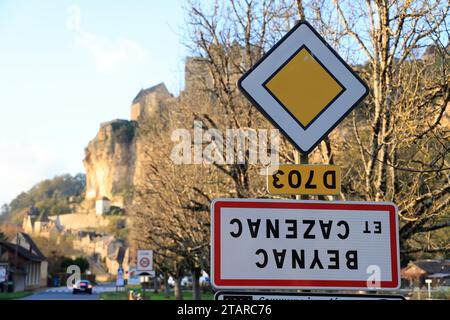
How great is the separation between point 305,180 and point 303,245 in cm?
47

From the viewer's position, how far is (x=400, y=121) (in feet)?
35.8

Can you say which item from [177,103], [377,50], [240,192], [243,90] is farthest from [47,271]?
[243,90]

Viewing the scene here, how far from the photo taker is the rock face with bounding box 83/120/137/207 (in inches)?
7520

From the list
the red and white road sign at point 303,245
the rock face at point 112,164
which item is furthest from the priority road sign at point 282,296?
the rock face at point 112,164

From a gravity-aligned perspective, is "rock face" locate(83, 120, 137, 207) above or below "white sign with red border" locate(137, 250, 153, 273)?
above

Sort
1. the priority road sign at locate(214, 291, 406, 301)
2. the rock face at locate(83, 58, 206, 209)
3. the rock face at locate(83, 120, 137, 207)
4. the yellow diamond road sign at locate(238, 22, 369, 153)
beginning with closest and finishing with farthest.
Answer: the priority road sign at locate(214, 291, 406, 301) → the yellow diamond road sign at locate(238, 22, 369, 153) → the rock face at locate(83, 58, 206, 209) → the rock face at locate(83, 120, 137, 207)

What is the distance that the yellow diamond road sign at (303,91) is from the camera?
3.86 meters

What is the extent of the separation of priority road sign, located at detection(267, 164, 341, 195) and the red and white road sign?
211mm

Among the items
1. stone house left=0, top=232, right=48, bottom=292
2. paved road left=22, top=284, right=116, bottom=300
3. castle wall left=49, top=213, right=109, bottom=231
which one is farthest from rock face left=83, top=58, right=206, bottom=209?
paved road left=22, top=284, right=116, bottom=300

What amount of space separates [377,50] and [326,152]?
2.69 metres

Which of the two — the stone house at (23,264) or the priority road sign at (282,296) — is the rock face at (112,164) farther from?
the priority road sign at (282,296)

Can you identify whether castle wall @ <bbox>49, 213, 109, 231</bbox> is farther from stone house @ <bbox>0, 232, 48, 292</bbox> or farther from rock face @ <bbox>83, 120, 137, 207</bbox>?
stone house @ <bbox>0, 232, 48, 292</bbox>

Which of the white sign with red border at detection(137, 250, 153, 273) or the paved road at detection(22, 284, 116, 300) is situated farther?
the white sign with red border at detection(137, 250, 153, 273)
